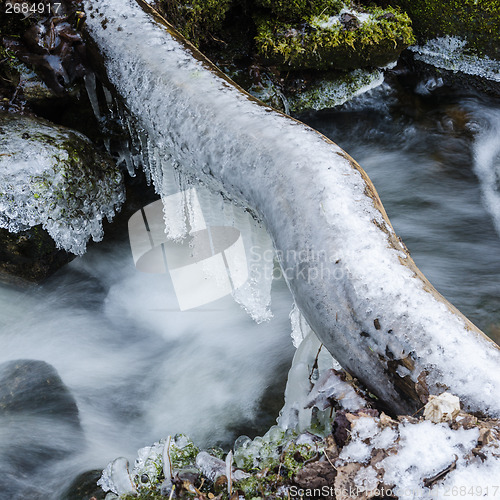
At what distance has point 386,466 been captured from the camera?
1.31 metres

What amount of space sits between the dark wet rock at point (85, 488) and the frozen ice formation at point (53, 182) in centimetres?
172

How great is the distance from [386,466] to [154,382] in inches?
94.0

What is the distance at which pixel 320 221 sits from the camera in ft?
6.24

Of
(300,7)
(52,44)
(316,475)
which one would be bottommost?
(316,475)

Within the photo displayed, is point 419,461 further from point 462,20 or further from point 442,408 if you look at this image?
point 462,20

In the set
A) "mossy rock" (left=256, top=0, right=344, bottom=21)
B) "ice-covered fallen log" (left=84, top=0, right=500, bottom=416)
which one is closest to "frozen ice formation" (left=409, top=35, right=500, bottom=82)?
"mossy rock" (left=256, top=0, right=344, bottom=21)

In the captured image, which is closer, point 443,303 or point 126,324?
point 443,303

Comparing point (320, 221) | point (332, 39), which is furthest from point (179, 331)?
point (332, 39)

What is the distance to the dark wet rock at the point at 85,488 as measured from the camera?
2.66m

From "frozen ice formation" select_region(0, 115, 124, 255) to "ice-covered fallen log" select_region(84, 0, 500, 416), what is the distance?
80 cm

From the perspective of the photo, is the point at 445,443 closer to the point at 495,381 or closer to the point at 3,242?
the point at 495,381

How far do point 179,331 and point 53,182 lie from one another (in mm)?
1505

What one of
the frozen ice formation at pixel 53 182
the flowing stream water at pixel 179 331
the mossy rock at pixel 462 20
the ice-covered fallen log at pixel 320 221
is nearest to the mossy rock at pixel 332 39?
the mossy rock at pixel 462 20

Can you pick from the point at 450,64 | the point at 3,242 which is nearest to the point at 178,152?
the point at 3,242
